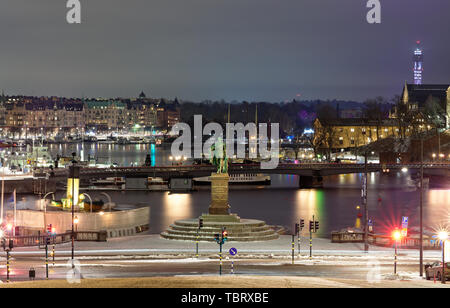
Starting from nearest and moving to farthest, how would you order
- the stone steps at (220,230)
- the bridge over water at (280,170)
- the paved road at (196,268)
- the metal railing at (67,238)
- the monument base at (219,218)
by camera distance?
the paved road at (196,268)
the metal railing at (67,238)
the stone steps at (220,230)
the monument base at (219,218)
the bridge over water at (280,170)

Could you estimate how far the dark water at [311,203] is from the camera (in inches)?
2544

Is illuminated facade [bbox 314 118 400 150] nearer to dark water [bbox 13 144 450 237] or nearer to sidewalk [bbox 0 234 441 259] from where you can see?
dark water [bbox 13 144 450 237]

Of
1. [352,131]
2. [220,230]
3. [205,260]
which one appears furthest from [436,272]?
[352,131]

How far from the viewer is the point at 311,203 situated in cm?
8069

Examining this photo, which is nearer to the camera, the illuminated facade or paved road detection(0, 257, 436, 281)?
paved road detection(0, 257, 436, 281)

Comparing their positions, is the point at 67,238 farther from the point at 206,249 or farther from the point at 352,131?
the point at 352,131

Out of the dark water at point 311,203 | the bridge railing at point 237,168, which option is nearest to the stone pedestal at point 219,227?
the dark water at point 311,203

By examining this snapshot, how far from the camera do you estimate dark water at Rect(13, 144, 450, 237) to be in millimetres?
64625

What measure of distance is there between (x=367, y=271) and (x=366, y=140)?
457 ft

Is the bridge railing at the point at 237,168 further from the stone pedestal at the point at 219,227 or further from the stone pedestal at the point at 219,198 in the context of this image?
the stone pedestal at the point at 219,227

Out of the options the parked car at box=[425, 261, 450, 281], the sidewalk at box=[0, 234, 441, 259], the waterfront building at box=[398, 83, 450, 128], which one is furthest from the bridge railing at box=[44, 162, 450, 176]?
the parked car at box=[425, 261, 450, 281]

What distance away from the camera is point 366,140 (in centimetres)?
16762

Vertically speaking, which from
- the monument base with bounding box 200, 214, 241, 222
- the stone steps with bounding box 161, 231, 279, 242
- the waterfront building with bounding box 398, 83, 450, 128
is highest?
the waterfront building with bounding box 398, 83, 450, 128
